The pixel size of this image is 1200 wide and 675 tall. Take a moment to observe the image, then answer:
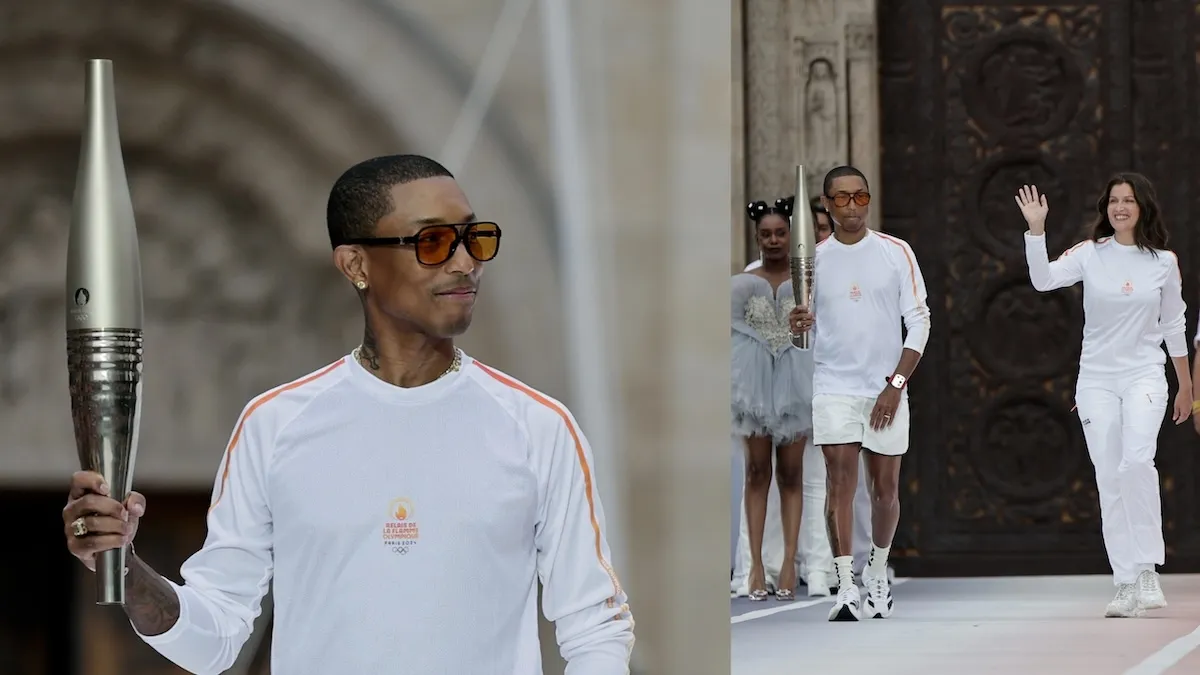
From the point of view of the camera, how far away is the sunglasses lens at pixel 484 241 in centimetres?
270

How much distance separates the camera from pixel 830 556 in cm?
1041

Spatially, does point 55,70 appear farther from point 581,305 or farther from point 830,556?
point 830,556

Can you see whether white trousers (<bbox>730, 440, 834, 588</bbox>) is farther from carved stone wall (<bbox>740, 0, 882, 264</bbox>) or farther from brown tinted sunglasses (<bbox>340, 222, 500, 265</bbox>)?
brown tinted sunglasses (<bbox>340, 222, 500, 265</bbox>)

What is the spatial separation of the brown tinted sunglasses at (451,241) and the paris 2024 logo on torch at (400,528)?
0.34 meters

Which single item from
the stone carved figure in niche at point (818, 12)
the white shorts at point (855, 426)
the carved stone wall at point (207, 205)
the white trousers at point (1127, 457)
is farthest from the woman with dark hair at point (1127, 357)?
the carved stone wall at point (207, 205)

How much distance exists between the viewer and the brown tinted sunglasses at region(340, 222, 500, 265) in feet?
8.86

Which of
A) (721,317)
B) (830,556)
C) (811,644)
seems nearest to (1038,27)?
(830,556)

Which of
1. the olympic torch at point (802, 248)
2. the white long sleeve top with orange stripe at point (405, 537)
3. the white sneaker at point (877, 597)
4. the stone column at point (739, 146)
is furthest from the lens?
the stone column at point (739, 146)

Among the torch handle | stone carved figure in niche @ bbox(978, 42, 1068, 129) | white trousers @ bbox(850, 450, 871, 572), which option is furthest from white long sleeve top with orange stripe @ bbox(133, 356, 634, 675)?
stone carved figure in niche @ bbox(978, 42, 1068, 129)

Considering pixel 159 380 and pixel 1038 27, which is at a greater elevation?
pixel 1038 27

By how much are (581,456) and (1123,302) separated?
6.33m

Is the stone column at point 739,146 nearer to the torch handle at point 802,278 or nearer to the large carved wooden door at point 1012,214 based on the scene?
the large carved wooden door at point 1012,214

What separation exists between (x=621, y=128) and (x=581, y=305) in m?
0.36

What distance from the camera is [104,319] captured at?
2.33m
